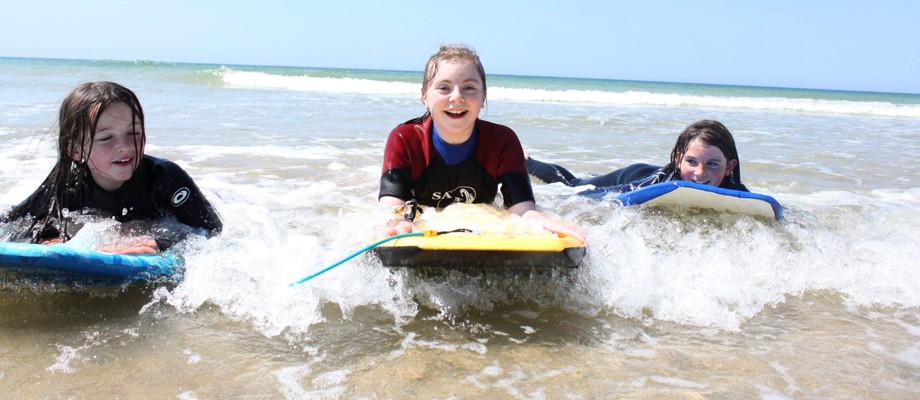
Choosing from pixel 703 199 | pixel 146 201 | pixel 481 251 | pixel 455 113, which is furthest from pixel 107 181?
pixel 703 199

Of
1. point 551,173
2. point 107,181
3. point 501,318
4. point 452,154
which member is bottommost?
point 501,318

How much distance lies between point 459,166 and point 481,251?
1.24 metres

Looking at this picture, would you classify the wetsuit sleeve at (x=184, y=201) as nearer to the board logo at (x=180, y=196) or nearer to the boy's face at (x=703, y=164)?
the board logo at (x=180, y=196)

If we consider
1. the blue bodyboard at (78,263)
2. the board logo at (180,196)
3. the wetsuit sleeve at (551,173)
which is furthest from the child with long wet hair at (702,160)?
the blue bodyboard at (78,263)

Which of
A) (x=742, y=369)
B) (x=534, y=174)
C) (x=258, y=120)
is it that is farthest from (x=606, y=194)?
(x=258, y=120)

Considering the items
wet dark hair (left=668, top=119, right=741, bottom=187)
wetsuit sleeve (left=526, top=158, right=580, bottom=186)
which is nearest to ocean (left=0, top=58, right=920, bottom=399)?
wet dark hair (left=668, top=119, right=741, bottom=187)

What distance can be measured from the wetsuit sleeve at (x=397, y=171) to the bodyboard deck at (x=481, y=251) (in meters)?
0.93

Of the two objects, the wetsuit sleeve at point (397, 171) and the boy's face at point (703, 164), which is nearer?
the wetsuit sleeve at point (397, 171)

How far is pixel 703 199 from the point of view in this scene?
4.07 m

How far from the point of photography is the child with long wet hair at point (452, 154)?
354cm

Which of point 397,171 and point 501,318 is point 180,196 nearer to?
point 397,171

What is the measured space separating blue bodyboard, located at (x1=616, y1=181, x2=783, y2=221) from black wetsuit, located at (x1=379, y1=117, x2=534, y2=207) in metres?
0.85

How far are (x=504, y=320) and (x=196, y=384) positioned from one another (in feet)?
3.93

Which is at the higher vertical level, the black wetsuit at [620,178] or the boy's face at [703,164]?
the boy's face at [703,164]
